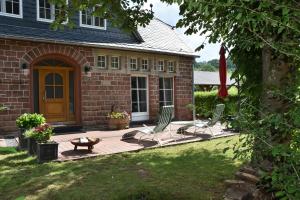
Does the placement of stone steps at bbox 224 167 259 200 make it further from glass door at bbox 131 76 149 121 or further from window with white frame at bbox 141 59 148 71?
window with white frame at bbox 141 59 148 71

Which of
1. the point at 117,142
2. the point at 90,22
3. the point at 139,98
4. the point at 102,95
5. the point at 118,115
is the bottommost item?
the point at 117,142

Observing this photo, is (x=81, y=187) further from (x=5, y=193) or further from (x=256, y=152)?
(x=256, y=152)

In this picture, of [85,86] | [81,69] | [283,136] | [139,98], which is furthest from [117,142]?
[283,136]

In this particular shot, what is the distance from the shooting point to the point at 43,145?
26.3 feet

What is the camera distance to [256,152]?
3576 mm

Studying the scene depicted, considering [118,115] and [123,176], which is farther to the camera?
[118,115]

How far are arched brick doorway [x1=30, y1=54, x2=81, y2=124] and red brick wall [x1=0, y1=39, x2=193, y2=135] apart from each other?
28 centimetres

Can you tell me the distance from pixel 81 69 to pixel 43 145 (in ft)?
21.5

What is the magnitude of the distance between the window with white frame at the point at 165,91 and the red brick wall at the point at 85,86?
0.30 meters

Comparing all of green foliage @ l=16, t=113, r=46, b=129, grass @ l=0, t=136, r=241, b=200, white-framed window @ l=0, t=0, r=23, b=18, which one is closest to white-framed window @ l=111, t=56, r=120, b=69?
white-framed window @ l=0, t=0, r=23, b=18

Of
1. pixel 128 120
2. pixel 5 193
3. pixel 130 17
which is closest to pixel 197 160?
pixel 130 17

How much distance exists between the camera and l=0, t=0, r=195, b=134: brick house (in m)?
12.5

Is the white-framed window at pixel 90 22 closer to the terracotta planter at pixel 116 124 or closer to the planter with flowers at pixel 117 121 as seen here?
the planter with flowers at pixel 117 121

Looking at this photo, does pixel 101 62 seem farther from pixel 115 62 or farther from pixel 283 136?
pixel 283 136
